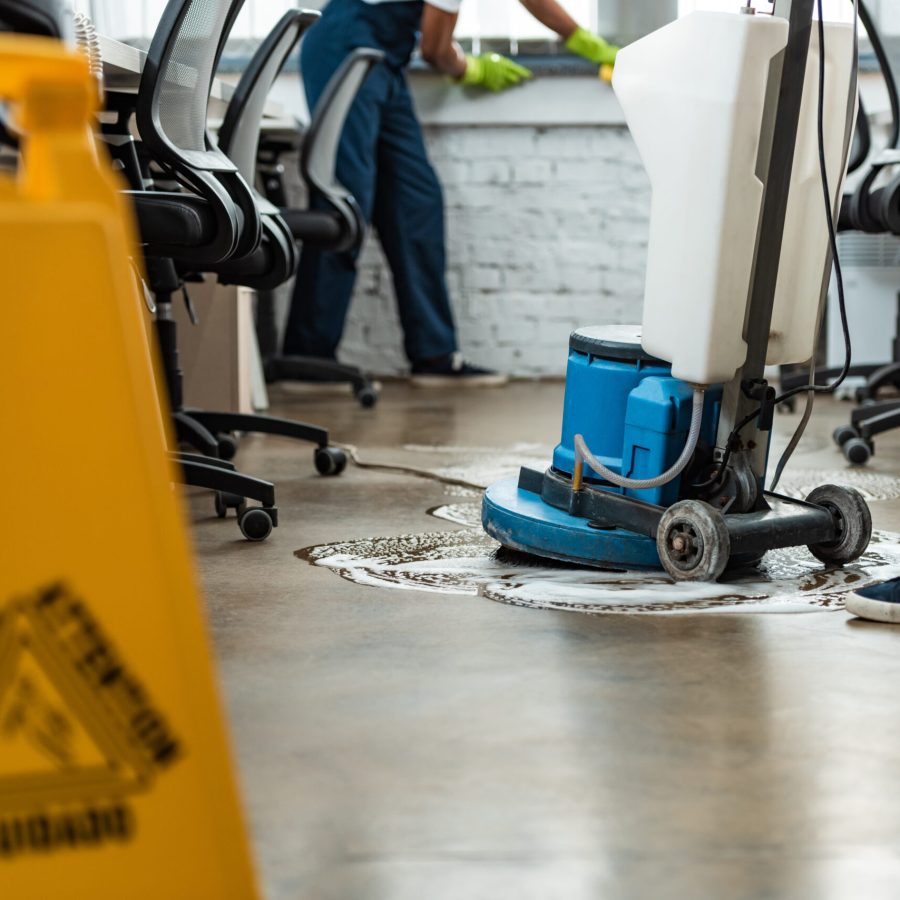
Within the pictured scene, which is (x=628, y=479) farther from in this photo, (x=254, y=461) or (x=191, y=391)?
(x=191, y=391)

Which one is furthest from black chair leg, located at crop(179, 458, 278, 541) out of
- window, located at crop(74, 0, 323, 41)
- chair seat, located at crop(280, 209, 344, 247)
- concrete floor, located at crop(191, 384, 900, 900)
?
window, located at crop(74, 0, 323, 41)

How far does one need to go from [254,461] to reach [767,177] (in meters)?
1.47

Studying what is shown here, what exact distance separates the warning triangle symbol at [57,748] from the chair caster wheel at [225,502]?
4.54ft

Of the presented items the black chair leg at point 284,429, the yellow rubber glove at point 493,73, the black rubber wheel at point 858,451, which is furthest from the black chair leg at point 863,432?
the yellow rubber glove at point 493,73

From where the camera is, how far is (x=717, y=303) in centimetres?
165

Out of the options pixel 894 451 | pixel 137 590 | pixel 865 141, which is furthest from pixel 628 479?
pixel 865 141

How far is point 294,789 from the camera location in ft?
3.45

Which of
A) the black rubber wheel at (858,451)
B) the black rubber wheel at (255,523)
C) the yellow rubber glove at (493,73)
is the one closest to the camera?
the black rubber wheel at (255,523)

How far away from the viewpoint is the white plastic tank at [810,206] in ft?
5.49

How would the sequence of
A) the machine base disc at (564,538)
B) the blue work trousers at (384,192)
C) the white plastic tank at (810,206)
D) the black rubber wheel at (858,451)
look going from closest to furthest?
the white plastic tank at (810,206), the machine base disc at (564,538), the black rubber wheel at (858,451), the blue work trousers at (384,192)

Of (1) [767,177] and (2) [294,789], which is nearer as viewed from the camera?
(2) [294,789]

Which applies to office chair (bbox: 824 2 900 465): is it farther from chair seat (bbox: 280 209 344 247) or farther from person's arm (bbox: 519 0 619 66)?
person's arm (bbox: 519 0 619 66)

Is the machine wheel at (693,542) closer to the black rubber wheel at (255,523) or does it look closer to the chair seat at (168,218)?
the black rubber wheel at (255,523)

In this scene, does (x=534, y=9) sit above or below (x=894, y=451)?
above
